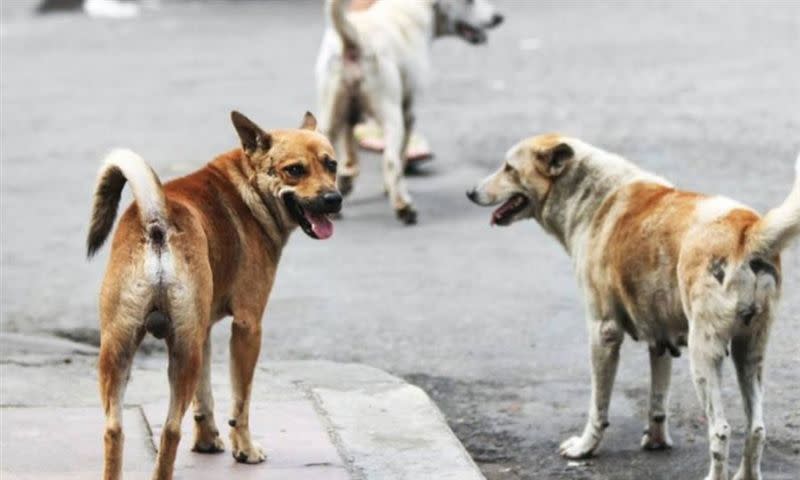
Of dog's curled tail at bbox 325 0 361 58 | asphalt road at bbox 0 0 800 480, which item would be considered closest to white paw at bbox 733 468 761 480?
asphalt road at bbox 0 0 800 480

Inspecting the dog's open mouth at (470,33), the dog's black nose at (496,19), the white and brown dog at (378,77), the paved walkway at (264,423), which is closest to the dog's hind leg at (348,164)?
the white and brown dog at (378,77)

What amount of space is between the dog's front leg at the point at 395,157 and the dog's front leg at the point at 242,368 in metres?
5.07

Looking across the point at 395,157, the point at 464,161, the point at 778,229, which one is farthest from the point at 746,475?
the point at 464,161

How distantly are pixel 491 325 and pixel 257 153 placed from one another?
2.94 m

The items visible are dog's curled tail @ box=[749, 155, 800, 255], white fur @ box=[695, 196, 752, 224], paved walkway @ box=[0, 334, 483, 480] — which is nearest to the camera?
dog's curled tail @ box=[749, 155, 800, 255]

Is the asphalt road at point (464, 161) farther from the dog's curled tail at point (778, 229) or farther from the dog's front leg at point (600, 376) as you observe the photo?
the dog's curled tail at point (778, 229)

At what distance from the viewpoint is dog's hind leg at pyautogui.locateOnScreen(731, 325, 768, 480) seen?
6770mm

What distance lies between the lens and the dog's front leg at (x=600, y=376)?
7.42 metres

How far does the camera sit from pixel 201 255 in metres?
6.43

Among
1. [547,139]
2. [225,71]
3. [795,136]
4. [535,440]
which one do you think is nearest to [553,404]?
[535,440]

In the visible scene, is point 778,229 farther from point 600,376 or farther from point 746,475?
point 600,376

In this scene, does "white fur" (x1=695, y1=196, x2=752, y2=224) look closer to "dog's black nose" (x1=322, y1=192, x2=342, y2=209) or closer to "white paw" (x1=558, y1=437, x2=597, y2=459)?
"white paw" (x1=558, y1=437, x2=597, y2=459)

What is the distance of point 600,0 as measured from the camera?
2289 centimetres

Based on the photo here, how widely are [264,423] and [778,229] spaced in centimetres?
230
